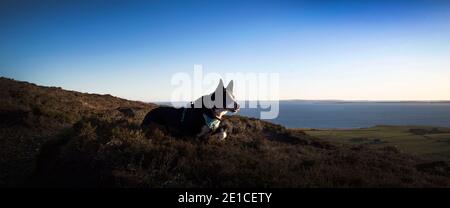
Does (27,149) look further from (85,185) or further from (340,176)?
(340,176)

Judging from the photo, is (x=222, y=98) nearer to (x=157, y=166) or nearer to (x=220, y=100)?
(x=220, y=100)

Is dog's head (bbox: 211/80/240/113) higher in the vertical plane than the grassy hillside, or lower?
higher

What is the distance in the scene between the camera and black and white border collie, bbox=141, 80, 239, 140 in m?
9.05

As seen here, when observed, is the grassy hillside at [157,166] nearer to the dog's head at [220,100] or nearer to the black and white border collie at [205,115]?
the black and white border collie at [205,115]

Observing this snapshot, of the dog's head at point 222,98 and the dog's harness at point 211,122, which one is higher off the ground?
the dog's head at point 222,98

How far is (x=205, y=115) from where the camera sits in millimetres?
9078

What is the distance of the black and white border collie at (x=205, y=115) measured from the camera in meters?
9.05

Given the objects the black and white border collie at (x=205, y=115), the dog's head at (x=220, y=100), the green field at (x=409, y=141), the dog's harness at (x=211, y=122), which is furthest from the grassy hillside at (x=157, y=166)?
the green field at (x=409, y=141)

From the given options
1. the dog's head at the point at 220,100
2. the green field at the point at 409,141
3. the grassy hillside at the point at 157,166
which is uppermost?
the dog's head at the point at 220,100

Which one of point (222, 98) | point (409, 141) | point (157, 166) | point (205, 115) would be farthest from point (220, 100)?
point (409, 141)

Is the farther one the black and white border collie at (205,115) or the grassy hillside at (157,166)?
the black and white border collie at (205,115)

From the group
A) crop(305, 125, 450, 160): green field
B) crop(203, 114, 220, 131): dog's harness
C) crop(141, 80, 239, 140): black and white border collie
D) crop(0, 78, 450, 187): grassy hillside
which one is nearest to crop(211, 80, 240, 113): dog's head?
crop(141, 80, 239, 140): black and white border collie

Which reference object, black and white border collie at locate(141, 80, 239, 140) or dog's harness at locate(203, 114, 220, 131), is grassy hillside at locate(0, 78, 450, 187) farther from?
dog's harness at locate(203, 114, 220, 131)
